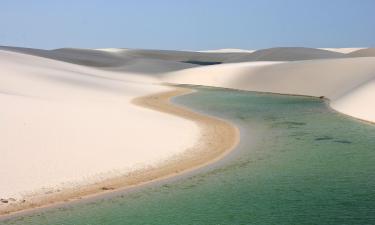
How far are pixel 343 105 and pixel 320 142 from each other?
31.8 ft

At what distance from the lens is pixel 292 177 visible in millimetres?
10961

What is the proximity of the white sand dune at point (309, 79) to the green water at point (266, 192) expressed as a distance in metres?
9.37

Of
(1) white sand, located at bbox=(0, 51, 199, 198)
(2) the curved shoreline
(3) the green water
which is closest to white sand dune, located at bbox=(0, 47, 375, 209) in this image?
(1) white sand, located at bbox=(0, 51, 199, 198)

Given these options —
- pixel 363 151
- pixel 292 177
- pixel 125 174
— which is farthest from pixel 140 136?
pixel 363 151

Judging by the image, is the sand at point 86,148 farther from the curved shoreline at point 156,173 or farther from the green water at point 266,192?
the green water at point 266,192

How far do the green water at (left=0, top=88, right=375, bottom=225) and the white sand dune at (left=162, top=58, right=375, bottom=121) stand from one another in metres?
9.37

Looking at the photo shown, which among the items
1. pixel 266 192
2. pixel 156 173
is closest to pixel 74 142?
pixel 156 173

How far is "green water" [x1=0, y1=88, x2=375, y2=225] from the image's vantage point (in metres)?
8.34

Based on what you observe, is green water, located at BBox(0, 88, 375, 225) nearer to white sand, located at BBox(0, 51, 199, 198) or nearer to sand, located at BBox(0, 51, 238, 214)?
sand, located at BBox(0, 51, 238, 214)

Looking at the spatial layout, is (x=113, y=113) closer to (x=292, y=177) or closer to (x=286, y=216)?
(x=292, y=177)

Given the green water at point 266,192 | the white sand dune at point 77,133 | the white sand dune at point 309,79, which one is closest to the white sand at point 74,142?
the white sand dune at point 77,133

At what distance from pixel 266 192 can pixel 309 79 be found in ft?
95.9

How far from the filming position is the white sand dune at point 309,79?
26303mm

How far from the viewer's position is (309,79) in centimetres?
3781
